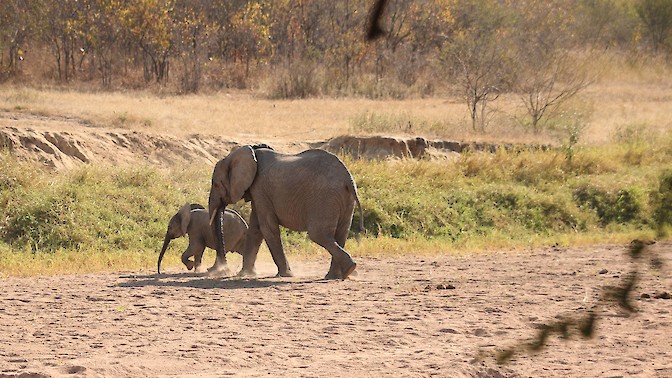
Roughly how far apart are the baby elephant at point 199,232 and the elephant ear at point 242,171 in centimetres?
62

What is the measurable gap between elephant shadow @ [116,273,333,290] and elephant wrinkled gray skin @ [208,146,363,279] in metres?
0.32

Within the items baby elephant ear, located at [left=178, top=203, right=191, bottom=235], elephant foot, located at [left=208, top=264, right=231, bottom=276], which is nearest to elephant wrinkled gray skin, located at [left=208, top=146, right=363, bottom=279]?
elephant foot, located at [left=208, top=264, right=231, bottom=276]

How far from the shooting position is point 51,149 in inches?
704

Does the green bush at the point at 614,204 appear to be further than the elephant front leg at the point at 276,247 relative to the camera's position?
Yes

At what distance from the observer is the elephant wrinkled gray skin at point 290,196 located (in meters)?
11.3

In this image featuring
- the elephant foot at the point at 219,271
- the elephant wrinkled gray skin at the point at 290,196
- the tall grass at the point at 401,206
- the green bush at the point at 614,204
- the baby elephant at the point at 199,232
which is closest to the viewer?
the elephant wrinkled gray skin at the point at 290,196

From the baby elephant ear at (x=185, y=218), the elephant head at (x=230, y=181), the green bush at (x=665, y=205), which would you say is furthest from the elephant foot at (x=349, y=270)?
the green bush at (x=665, y=205)

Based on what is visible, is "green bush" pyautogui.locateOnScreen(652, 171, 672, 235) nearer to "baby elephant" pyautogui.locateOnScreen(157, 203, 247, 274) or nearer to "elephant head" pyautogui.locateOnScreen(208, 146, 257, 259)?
"elephant head" pyautogui.locateOnScreen(208, 146, 257, 259)

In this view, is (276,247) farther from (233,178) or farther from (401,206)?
(401,206)

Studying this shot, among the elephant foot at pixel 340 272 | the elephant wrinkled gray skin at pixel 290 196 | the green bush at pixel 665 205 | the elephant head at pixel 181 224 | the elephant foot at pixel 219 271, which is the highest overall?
the green bush at pixel 665 205

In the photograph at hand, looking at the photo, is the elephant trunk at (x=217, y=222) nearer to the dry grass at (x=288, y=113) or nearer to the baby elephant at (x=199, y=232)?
the baby elephant at (x=199, y=232)

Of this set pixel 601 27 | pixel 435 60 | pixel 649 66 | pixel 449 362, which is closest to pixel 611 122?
pixel 435 60

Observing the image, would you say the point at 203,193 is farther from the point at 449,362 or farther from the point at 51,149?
the point at 449,362

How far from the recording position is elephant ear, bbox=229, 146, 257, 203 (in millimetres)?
11711
